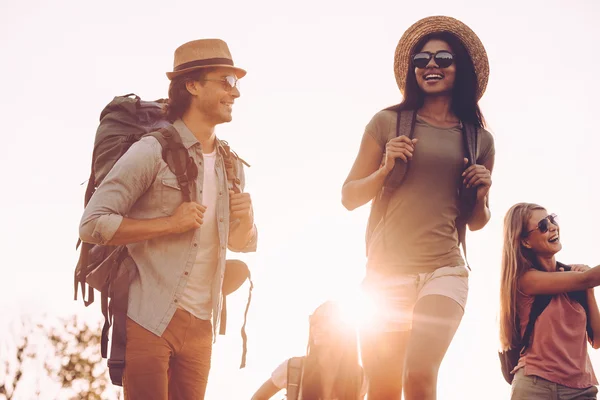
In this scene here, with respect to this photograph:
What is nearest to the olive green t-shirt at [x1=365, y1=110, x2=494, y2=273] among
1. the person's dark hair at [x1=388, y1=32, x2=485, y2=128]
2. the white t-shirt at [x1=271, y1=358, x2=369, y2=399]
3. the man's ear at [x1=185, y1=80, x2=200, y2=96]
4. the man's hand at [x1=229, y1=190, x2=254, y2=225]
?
the person's dark hair at [x1=388, y1=32, x2=485, y2=128]

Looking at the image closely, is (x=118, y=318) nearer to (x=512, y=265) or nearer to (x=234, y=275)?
(x=234, y=275)

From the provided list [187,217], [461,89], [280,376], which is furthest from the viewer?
[280,376]

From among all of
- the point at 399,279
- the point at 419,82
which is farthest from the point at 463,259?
the point at 419,82

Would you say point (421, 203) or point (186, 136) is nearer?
point (421, 203)

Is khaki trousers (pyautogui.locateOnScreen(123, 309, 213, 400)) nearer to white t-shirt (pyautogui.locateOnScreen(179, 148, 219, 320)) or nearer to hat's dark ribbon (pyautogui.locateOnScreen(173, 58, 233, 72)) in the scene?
white t-shirt (pyautogui.locateOnScreen(179, 148, 219, 320))

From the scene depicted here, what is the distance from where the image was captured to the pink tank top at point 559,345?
775 cm

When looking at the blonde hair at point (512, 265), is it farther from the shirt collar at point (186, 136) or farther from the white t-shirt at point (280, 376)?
the white t-shirt at point (280, 376)

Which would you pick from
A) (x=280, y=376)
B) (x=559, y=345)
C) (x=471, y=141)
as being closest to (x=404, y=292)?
(x=471, y=141)

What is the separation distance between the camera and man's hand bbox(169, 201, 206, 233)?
19.5 feet

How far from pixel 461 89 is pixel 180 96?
6.12 ft

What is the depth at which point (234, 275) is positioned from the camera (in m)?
6.61

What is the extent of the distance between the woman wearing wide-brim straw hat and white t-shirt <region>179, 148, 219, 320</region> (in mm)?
890

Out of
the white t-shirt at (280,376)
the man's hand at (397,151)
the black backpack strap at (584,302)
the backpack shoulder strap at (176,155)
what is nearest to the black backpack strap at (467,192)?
the man's hand at (397,151)

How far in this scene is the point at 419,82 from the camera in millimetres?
6750
